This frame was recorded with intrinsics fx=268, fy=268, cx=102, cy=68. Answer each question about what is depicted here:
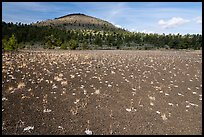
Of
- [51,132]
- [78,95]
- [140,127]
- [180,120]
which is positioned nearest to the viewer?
[51,132]

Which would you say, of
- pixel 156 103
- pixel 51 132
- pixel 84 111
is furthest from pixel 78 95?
pixel 51 132

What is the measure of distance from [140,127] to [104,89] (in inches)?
206

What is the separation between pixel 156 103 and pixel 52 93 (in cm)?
473

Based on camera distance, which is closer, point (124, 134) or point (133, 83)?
point (124, 134)

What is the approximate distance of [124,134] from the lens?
811cm

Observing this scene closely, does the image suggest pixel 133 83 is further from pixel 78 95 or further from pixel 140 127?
pixel 140 127

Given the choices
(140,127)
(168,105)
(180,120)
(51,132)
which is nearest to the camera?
(51,132)

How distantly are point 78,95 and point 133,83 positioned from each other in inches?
175

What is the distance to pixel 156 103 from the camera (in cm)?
1138

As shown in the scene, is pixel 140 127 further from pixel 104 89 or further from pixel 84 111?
pixel 104 89

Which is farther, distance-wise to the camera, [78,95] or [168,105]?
[78,95]

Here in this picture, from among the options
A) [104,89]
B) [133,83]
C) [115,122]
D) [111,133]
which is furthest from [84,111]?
A: [133,83]

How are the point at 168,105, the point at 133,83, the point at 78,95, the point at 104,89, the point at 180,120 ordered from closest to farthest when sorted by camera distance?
1. the point at 180,120
2. the point at 168,105
3. the point at 78,95
4. the point at 104,89
5. the point at 133,83

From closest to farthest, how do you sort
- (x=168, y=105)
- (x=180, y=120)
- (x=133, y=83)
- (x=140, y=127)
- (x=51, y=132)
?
(x=51, y=132) < (x=140, y=127) < (x=180, y=120) < (x=168, y=105) < (x=133, y=83)
